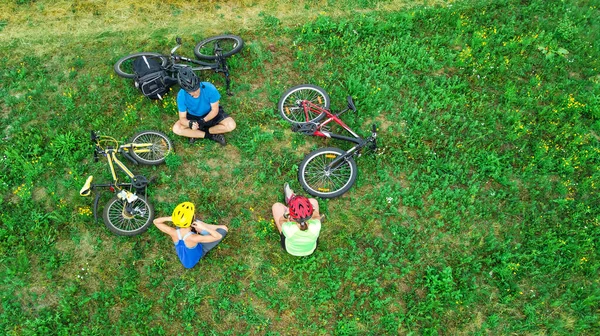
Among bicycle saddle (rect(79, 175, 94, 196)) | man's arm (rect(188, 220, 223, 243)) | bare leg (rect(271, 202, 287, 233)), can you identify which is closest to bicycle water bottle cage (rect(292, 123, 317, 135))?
bare leg (rect(271, 202, 287, 233))

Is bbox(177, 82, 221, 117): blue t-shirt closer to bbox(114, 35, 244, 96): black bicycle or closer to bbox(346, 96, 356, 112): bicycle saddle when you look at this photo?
bbox(114, 35, 244, 96): black bicycle

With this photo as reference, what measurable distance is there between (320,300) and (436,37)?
754cm

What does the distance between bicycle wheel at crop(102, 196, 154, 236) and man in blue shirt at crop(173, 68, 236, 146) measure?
182 cm

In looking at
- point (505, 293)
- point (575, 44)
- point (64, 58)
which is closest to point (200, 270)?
point (505, 293)

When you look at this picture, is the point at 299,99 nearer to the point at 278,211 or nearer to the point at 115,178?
the point at 278,211

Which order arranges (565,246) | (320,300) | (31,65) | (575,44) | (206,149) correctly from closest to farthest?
1. (320,300)
2. (565,246)
3. (206,149)
4. (31,65)
5. (575,44)

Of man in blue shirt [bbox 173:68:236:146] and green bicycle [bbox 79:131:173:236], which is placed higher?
man in blue shirt [bbox 173:68:236:146]

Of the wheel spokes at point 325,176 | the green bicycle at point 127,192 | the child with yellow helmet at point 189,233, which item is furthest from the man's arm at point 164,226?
the wheel spokes at point 325,176

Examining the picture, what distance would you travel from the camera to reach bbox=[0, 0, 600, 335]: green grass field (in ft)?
25.2

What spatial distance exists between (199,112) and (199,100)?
362 mm

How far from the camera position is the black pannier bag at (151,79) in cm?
946

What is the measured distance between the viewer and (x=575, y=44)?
438 inches

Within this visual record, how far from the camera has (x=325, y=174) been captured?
879 cm

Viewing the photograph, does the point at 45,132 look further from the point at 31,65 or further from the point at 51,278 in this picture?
the point at 51,278
